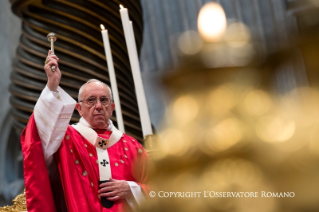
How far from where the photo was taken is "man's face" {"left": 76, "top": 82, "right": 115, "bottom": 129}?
3104mm

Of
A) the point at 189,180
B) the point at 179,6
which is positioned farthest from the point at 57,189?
the point at 189,180

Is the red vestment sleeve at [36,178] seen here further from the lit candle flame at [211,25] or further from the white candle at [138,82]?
the lit candle flame at [211,25]

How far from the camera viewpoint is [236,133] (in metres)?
0.40

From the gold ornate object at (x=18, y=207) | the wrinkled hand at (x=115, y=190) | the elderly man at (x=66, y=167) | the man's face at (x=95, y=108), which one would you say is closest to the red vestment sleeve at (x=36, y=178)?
the elderly man at (x=66, y=167)

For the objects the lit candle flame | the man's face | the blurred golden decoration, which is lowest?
the blurred golden decoration

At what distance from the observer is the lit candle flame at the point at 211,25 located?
40 centimetres

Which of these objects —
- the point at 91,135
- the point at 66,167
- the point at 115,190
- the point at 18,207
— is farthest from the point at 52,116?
the point at 18,207

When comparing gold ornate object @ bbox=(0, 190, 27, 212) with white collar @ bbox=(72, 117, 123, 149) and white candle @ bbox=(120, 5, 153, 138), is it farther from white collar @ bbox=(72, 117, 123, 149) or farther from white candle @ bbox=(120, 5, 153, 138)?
white candle @ bbox=(120, 5, 153, 138)

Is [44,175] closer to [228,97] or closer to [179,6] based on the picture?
[179,6]

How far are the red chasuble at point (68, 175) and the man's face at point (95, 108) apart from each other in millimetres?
259

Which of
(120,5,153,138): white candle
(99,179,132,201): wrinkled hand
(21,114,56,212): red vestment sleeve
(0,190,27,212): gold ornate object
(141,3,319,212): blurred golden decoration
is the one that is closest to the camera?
(141,3,319,212): blurred golden decoration

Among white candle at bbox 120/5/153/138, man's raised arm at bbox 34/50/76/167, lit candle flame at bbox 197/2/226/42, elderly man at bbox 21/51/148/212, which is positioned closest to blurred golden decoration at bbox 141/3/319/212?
lit candle flame at bbox 197/2/226/42

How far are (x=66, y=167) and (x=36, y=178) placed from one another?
0.19m

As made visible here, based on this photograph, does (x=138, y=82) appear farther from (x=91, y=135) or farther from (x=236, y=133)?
(x=236, y=133)
